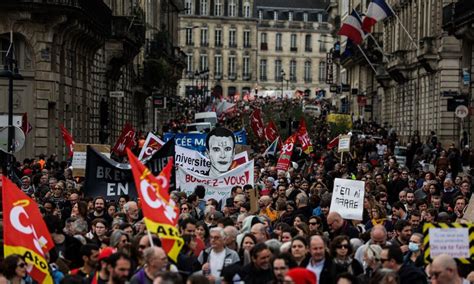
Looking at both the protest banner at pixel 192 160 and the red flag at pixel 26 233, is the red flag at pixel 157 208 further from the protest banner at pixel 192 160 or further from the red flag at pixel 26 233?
the protest banner at pixel 192 160

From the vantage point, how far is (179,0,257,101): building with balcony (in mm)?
167625

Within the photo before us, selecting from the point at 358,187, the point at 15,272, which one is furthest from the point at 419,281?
the point at 358,187

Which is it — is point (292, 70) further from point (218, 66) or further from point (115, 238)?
point (115, 238)

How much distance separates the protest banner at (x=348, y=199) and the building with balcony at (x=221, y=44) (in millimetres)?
145200

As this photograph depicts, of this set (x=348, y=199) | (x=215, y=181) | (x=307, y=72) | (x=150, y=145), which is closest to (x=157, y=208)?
(x=348, y=199)

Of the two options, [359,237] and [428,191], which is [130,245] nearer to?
[359,237]

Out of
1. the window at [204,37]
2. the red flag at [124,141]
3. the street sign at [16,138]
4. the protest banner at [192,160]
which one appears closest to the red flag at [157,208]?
the protest banner at [192,160]

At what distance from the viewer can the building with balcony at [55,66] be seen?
1599 inches

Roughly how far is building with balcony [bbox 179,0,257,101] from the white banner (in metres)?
141

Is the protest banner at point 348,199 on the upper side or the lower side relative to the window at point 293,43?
lower

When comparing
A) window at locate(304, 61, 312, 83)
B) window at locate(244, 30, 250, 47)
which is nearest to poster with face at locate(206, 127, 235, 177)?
window at locate(244, 30, 250, 47)

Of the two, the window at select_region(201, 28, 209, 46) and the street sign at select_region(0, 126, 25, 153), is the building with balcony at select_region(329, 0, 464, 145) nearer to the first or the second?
the street sign at select_region(0, 126, 25, 153)

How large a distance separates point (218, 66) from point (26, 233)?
521 feet

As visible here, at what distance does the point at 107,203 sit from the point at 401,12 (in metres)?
54.7
